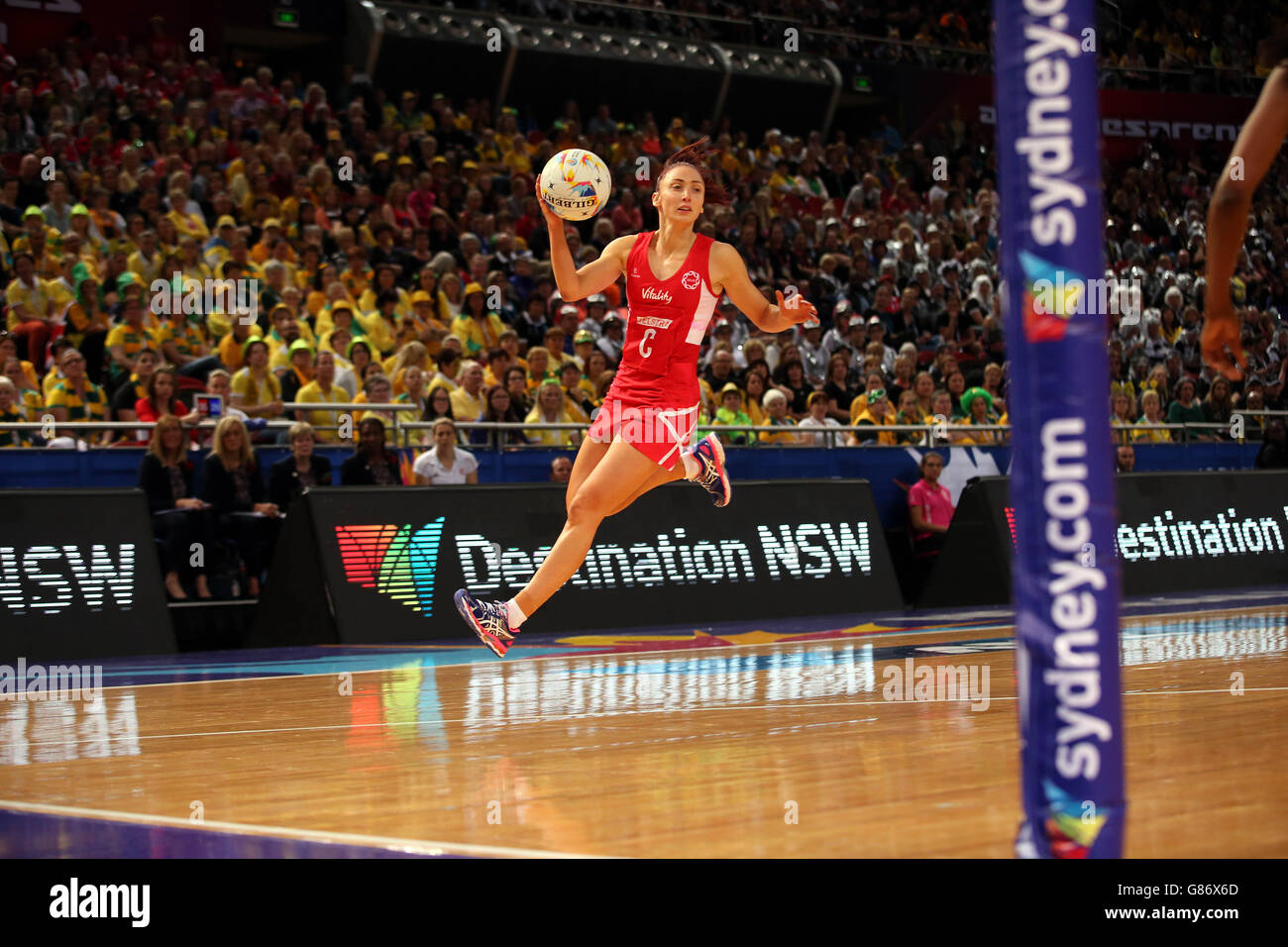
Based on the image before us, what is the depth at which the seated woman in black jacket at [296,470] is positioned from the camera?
40.1 feet

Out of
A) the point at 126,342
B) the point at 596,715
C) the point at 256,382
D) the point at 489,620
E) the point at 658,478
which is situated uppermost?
the point at 126,342

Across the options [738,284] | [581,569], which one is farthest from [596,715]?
[581,569]

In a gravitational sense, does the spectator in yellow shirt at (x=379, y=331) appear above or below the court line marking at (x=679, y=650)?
above

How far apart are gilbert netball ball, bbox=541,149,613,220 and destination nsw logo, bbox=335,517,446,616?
174 inches

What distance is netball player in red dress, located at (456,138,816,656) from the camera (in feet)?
25.1

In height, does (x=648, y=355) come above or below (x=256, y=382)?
below

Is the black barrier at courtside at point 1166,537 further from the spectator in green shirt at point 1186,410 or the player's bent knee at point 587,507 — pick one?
the player's bent knee at point 587,507

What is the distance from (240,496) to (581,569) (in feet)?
9.00

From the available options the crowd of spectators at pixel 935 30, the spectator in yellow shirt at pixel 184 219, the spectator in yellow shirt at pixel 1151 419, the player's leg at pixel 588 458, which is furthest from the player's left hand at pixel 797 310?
the crowd of spectators at pixel 935 30

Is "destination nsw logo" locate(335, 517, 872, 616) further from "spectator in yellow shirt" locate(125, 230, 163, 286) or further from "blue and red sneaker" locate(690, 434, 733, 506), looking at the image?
"spectator in yellow shirt" locate(125, 230, 163, 286)

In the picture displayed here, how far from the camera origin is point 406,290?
17234 mm

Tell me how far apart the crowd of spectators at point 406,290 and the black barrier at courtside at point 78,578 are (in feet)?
2.73

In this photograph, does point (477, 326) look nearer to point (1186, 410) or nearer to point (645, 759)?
point (1186, 410)
